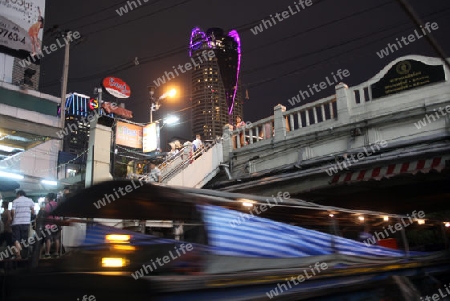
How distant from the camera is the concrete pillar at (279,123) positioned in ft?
48.0

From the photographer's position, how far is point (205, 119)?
34500 millimetres

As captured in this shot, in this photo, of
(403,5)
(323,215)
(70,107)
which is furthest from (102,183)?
(70,107)

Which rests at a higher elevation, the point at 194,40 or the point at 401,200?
the point at 194,40

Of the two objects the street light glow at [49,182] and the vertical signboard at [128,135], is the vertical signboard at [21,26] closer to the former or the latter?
the street light glow at [49,182]

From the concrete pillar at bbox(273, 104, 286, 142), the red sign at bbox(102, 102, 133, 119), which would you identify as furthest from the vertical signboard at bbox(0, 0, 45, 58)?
the concrete pillar at bbox(273, 104, 286, 142)

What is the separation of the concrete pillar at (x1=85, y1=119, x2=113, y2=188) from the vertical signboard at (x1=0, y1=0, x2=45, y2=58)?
4.53 meters

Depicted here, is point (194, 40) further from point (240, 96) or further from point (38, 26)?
point (38, 26)

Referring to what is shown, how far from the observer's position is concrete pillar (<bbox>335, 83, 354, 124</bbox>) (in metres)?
12.8

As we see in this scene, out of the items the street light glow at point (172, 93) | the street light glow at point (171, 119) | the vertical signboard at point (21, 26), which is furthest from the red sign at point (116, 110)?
the vertical signboard at point (21, 26)

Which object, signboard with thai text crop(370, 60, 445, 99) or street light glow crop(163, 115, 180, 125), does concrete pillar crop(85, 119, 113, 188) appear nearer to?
signboard with thai text crop(370, 60, 445, 99)

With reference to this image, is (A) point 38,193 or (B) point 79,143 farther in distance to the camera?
(B) point 79,143

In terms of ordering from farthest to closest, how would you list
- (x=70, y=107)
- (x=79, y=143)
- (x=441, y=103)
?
(x=79, y=143) → (x=70, y=107) → (x=441, y=103)

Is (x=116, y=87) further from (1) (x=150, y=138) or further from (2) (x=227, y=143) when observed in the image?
(2) (x=227, y=143)

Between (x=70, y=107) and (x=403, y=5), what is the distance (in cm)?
3003
